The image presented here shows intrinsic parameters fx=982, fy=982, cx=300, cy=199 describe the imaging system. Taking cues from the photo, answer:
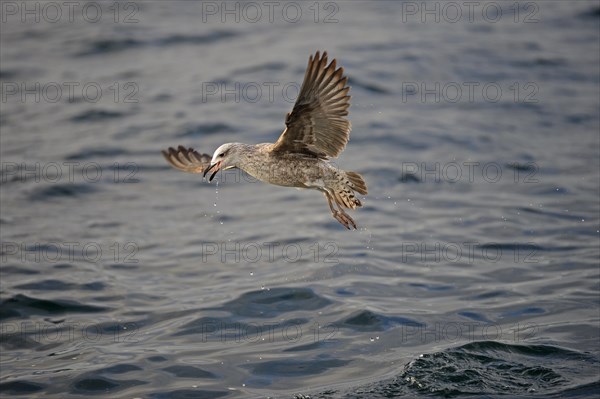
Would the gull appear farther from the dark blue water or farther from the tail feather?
the dark blue water

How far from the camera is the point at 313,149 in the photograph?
27.0 feet

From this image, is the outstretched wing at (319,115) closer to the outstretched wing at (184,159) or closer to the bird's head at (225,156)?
the bird's head at (225,156)

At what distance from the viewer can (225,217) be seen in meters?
12.7

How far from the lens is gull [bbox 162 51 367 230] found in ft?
25.8

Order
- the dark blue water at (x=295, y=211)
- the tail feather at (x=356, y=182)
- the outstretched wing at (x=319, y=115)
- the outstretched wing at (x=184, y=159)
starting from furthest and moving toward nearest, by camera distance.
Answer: the outstretched wing at (x=184, y=159) < the dark blue water at (x=295, y=211) < the tail feather at (x=356, y=182) < the outstretched wing at (x=319, y=115)

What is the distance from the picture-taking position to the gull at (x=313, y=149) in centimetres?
787

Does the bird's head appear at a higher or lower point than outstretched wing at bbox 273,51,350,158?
lower

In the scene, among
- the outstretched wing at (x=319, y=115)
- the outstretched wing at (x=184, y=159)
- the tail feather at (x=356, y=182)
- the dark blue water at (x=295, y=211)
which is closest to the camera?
the outstretched wing at (x=319, y=115)

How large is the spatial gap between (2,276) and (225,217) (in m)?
2.90

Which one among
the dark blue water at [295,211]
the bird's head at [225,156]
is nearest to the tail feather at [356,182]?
the bird's head at [225,156]

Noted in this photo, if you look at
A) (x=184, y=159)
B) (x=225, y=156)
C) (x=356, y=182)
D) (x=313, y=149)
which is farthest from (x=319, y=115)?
(x=184, y=159)

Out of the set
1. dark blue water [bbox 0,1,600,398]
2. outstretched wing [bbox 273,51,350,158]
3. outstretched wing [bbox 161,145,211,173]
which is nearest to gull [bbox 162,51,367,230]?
outstretched wing [bbox 273,51,350,158]

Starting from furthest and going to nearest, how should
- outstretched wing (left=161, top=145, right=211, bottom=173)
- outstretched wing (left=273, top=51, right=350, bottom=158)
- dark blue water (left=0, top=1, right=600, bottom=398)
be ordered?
1. outstretched wing (left=161, top=145, right=211, bottom=173)
2. dark blue water (left=0, top=1, right=600, bottom=398)
3. outstretched wing (left=273, top=51, right=350, bottom=158)

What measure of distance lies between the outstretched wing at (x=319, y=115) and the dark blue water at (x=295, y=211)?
218 centimetres
